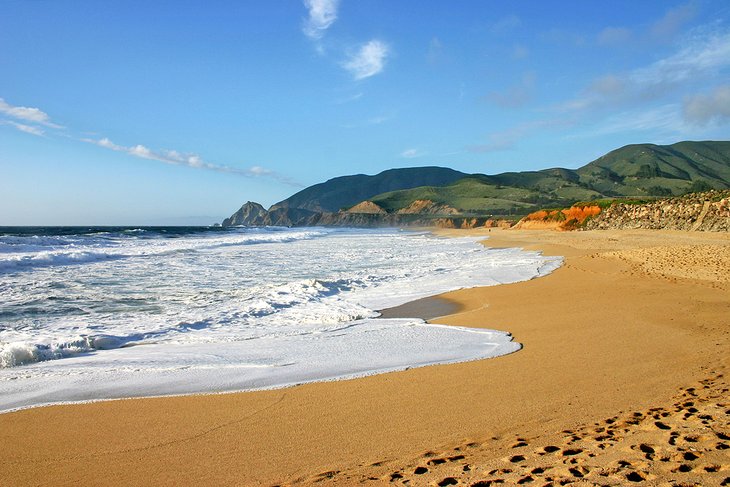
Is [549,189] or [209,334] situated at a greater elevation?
[549,189]

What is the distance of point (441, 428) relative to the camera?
367 cm

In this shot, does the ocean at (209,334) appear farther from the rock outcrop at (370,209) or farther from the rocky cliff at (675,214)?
the rock outcrop at (370,209)

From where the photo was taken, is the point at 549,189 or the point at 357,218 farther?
the point at 549,189

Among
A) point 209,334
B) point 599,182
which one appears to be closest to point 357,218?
point 599,182

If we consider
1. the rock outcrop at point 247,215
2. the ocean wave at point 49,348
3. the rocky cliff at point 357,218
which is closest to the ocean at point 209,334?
the ocean wave at point 49,348

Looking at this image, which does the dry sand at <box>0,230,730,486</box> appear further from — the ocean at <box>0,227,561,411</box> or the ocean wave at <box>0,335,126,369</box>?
the ocean wave at <box>0,335,126,369</box>

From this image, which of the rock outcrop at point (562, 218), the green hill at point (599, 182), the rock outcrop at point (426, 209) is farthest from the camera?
the rock outcrop at point (426, 209)

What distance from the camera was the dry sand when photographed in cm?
281

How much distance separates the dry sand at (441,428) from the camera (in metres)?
2.81

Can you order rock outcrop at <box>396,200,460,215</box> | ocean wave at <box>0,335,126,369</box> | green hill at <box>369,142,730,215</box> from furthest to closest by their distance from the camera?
rock outcrop at <box>396,200,460,215</box> → green hill at <box>369,142,730,215</box> → ocean wave at <box>0,335,126,369</box>

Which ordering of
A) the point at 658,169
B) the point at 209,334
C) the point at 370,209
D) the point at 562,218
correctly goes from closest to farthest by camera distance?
the point at 209,334 → the point at 562,218 → the point at 370,209 → the point at 658,169

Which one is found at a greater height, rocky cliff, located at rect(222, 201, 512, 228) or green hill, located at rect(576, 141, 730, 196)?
green hill, located at rect(576, 141, 730, 196)

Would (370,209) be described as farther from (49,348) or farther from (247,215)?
(49,348)

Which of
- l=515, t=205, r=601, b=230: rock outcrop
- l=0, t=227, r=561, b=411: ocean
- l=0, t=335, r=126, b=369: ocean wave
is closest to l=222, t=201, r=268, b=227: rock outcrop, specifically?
l=515, t=205, r=601, b=230: rock outcrop
